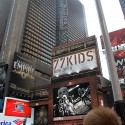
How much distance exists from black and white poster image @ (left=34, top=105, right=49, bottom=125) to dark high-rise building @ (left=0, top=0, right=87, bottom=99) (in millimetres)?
12733

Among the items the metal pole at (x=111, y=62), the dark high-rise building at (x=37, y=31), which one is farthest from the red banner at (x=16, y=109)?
the metal pole at (x=111, y=62)

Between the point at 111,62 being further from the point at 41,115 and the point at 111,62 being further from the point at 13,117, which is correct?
the point at 13,117

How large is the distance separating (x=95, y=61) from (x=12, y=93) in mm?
23043

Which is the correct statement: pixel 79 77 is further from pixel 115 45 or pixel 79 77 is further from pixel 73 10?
pixel 73 10

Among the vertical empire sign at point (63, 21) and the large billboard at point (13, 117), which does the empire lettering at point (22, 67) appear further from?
the vertical empire sign at point (63, 21)

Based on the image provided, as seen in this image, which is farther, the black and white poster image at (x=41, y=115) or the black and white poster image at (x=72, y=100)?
the black and white poster image at (x=41, y=115)

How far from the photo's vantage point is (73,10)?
396 feet

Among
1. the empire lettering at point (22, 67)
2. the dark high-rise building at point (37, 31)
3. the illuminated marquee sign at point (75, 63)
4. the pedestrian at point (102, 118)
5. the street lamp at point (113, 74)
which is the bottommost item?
the pedestrian at point (102, 118)

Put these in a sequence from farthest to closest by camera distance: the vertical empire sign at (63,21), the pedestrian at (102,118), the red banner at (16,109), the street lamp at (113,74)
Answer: the vertical empire sign at (63,21), the red banner at (16,109), the street lamp at (113,74), the pedestrian at (102,118)

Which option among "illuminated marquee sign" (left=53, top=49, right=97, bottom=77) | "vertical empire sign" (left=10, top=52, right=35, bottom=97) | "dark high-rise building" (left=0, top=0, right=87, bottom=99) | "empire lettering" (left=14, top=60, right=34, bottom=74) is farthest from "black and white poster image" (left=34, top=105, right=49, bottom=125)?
"empire lettering" (left=14, top=60, right=34, bottom=74)

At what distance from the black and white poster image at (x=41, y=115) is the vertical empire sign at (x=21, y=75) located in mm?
10977

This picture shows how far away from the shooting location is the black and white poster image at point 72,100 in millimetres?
26312

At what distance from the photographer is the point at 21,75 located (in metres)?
45.7

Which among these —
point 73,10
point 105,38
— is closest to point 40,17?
point 73,10
